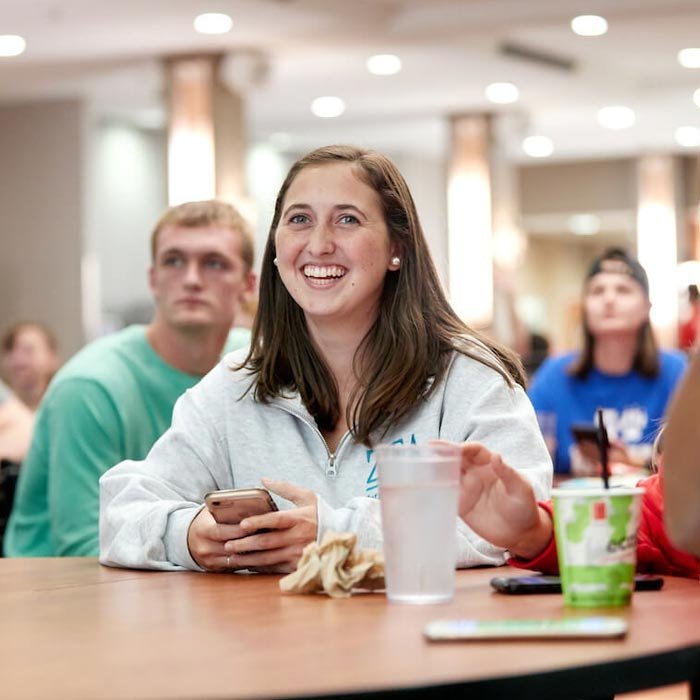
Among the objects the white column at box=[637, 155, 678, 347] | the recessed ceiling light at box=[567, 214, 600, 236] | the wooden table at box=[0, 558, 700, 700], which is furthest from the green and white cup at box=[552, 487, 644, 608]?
the recessed ceiling light at box=[567, 214, 600, 236]

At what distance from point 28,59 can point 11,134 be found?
184 centimetres

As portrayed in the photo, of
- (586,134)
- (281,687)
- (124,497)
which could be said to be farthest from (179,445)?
(586,134)

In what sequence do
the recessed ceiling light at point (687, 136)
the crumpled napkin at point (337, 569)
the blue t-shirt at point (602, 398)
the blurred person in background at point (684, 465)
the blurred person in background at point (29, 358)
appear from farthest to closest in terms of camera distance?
1. the recessed ceiling light at point (687, 136)
2. the blurred person in background at point (29, 358)
3. the blue t-shirt at point (602, 398)
4. the crumpled napkin at point (337, 569)
5. the blurred person in background at point (684, 465)

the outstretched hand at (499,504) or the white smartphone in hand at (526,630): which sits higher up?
the outstretched hand at (499,504)

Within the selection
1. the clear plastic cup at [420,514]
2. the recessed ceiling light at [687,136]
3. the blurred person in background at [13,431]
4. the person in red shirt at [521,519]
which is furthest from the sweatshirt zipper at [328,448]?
the recessed ceiling light at [687,136]

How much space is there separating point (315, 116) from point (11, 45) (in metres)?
4.07

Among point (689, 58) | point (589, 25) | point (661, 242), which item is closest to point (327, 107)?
point (689, 58)

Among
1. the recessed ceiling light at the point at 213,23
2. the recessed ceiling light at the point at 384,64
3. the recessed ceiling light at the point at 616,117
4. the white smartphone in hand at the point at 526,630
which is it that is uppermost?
the recessed ceiling light at the point at 616,117

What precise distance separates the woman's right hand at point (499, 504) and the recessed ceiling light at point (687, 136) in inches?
528

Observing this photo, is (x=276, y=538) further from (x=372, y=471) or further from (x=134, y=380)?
(x=134, y=380)

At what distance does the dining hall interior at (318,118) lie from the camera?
9664 mm

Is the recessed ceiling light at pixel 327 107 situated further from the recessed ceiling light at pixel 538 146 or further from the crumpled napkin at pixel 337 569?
the crumpled napkin at pixel 337 569

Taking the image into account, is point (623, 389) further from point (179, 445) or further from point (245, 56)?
point (245, 56)

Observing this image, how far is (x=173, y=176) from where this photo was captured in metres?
10.5
